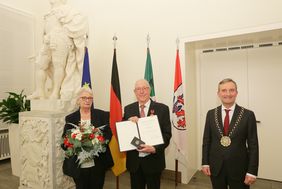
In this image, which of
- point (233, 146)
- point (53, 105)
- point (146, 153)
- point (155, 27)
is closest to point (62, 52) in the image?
point (53, 105)

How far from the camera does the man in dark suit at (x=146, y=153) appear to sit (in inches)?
77.9

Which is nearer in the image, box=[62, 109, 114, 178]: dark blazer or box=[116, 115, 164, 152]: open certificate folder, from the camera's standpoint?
box=[116, 115, 164, 152]: open certificate folder

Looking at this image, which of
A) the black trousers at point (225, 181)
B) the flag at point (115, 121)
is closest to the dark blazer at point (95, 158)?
the flag at point (115, 121)

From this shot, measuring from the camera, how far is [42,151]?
2.95 m

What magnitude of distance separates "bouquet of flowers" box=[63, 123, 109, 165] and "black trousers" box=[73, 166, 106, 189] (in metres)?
0.12

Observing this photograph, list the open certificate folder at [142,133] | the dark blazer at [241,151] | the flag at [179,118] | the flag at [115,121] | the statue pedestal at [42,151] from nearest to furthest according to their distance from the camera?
the dark blazer at [241,151] < the open certificate folder at [142,133] < the statue pedestal at [42,151] < the flag at [115,121] < the flag at [179,118]

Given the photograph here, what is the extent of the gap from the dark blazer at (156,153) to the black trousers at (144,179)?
2.4 inches

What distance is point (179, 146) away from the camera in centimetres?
317

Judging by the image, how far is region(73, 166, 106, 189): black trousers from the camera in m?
2.11

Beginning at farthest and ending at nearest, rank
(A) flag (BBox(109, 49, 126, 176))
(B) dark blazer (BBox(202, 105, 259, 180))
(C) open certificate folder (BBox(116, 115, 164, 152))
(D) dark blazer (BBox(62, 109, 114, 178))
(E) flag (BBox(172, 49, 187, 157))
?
(E) flag (BBox(172, 49, 187, 157)) < (A) flag (BBox(109, 49, 126, 176)) < (D) dark blazer (BBox(62, 109, 114, 178)) < (C) open certificate folder (BBox(116, 115, 164, 152)) < (B) dark blazer (BBox(202, 105, 259, 180))

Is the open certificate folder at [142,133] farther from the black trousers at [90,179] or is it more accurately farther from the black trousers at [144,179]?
the black trousers at [90,179]

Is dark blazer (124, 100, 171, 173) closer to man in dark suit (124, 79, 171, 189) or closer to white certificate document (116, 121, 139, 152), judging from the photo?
man in dark suit (124, 79, 171, 189)

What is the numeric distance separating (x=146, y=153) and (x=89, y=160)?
0.55 metres

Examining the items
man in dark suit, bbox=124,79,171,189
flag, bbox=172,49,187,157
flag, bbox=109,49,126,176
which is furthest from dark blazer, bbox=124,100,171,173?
flag, bbox=172,49,187,157
